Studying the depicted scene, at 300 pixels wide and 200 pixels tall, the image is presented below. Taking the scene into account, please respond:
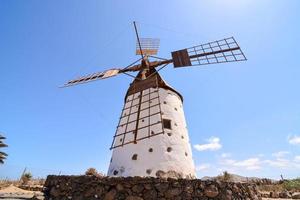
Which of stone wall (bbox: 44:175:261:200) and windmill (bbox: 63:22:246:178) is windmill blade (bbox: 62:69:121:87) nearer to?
windmill (bbox: 63:22:246:178)

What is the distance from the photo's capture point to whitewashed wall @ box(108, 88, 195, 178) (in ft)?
32.8

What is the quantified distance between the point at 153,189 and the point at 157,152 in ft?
13.3

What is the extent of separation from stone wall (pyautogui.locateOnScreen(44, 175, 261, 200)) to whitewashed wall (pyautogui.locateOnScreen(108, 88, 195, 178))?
11.8 feet


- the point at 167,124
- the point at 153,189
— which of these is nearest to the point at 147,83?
the point at 167,124

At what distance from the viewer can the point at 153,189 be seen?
6207mm

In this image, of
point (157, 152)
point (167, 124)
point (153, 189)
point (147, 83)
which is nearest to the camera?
point (153, 189)

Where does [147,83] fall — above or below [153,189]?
above

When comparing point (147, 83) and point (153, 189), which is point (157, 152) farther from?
point (147, 83)

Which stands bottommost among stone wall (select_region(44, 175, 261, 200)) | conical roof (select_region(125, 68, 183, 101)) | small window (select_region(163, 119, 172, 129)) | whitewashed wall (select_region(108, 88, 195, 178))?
stone wall (select_region(44, 175, 261, 200))

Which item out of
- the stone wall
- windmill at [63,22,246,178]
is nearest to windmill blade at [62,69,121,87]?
windmill at [63,22,246,178]

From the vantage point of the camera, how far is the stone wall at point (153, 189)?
612 centimetres

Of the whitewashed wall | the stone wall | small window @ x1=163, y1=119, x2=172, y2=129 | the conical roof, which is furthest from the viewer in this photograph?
the conical roof

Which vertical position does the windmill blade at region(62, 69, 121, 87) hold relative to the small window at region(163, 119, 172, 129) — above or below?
above

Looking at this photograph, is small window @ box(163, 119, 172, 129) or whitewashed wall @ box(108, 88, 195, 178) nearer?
whitewashed wall @ box(108, 88, 195, 178)
